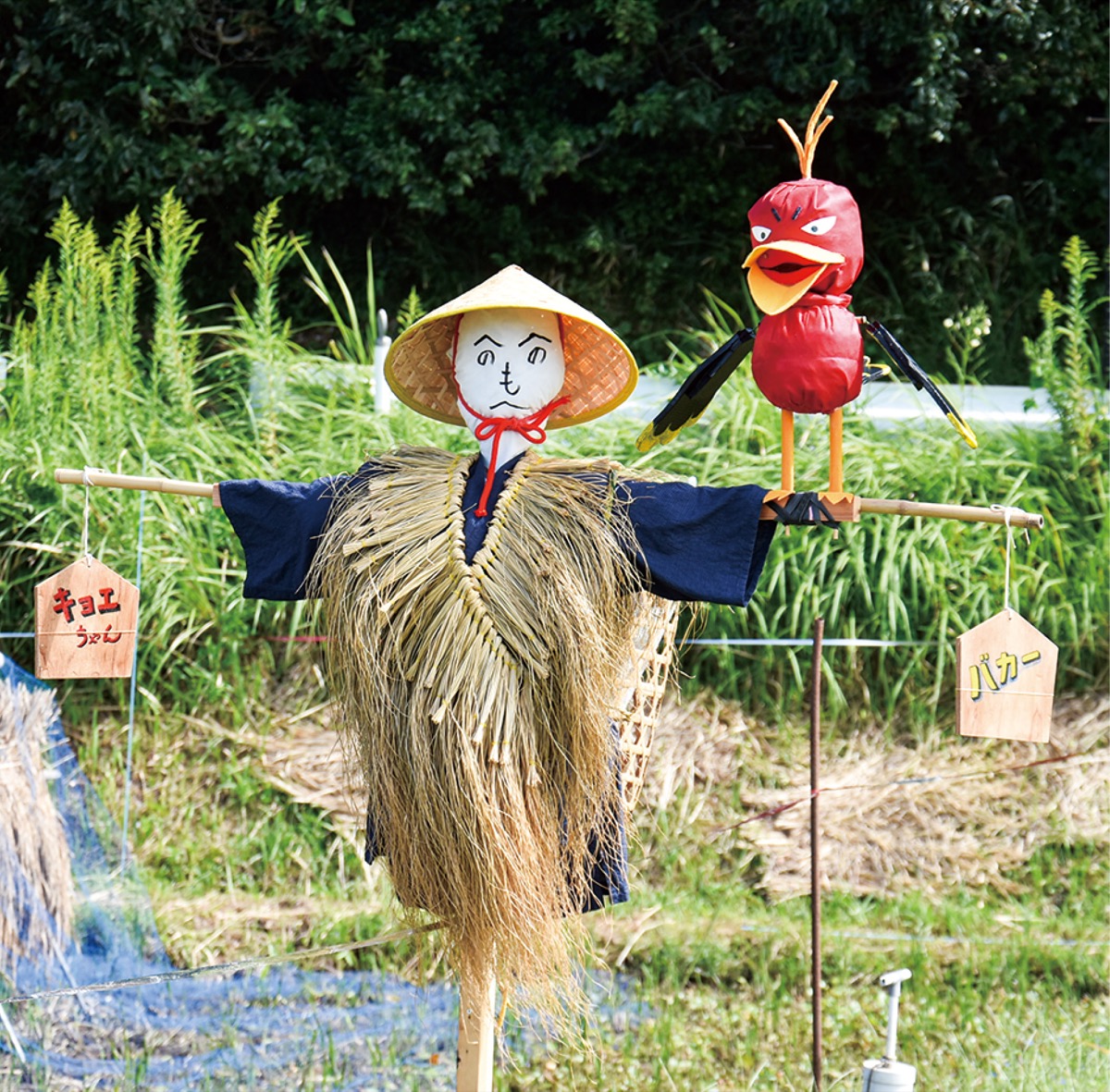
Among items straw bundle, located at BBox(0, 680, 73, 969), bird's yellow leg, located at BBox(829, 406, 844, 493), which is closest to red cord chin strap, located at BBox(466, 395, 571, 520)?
bird's yellow leg, located at BBox(829, 406, 844, 493)

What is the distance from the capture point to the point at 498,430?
190 centimetres

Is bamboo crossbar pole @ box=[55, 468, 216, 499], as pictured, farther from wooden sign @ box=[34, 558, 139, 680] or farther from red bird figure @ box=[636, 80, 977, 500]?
red bird figure @ box=[636, 80, 977, 500]

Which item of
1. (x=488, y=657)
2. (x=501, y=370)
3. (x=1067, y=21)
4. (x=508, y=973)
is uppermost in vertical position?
(x=1067, y=21)

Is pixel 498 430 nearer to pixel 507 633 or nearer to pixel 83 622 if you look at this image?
pixel 507 633

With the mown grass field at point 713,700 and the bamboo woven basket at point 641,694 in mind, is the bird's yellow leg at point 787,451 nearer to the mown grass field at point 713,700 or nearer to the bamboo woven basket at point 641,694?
the bamboo woven basket at point 641,694

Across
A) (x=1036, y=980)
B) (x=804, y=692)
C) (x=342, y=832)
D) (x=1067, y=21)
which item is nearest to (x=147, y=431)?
(x=342, y=832)

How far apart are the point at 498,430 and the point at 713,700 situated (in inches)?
68.1

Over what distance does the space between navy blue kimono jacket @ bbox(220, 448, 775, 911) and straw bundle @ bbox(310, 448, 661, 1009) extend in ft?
0.12

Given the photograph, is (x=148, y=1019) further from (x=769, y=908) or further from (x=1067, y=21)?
(x=1067, y=21)

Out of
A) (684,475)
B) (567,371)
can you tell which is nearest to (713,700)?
(684,475)

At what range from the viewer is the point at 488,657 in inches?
69.5

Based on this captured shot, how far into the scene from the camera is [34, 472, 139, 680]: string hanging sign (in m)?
2.02

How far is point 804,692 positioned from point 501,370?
5.96 feet

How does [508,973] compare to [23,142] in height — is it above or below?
below
